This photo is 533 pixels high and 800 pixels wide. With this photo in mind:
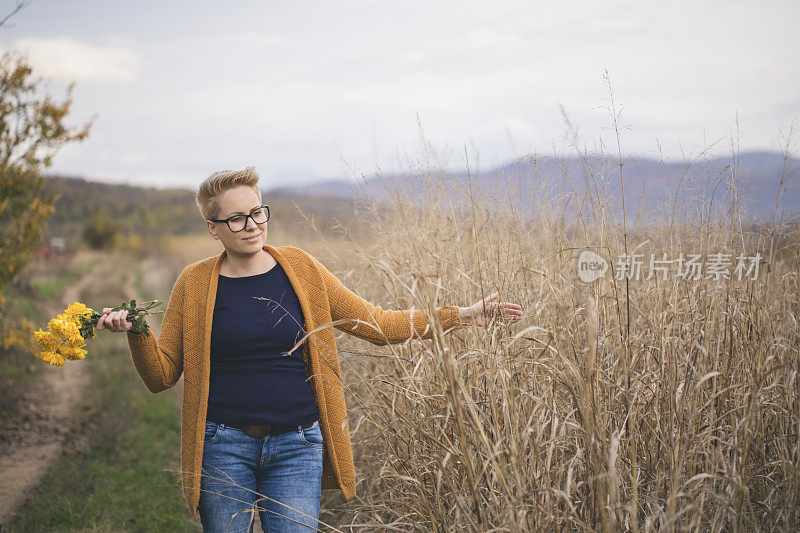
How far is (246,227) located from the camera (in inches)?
86.8

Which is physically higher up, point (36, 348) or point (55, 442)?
point (36, 348)

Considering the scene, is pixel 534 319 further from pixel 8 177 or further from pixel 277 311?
pixel 8 177

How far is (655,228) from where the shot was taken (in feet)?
9.54

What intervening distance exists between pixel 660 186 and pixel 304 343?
2003 millimetres

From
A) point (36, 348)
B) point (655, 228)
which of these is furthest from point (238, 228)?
point (36, 348)

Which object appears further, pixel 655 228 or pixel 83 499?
pixel 83 499

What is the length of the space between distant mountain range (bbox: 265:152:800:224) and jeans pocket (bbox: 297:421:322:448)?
137 centimetres

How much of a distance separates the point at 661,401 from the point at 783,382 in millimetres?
671

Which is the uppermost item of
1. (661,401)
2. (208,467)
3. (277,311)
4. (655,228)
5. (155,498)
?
(655,228)

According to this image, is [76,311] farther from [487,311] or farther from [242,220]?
[487,311]

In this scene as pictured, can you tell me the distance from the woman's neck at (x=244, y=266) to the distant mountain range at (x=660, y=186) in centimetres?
109

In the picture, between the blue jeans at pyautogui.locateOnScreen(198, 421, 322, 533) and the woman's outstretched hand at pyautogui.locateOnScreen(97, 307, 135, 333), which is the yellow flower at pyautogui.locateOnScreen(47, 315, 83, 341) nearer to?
the woman's outstretched hand at pyautogui.locateOnScreen(97, 307, 135, 333)

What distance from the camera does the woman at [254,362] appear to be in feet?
6.77

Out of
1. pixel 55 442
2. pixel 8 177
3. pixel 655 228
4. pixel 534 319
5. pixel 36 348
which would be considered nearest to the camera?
pixel 534 319
